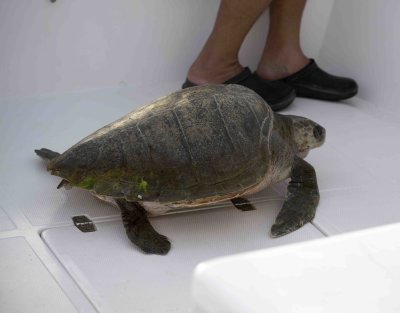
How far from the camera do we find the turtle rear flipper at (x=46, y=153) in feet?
5.33

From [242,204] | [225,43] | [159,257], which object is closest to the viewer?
[159,257]

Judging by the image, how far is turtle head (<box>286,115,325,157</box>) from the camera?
1.72m

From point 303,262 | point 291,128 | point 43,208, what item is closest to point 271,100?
point 291,128

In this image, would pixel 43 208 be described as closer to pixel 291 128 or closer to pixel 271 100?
pixel 291 128

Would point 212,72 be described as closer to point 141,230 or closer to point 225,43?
point 225,43

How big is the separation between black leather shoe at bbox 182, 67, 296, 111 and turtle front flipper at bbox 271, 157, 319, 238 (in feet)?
1.72

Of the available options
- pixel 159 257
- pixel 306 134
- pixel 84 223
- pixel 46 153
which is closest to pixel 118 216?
pixel 84 223

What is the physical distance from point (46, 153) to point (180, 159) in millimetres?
455

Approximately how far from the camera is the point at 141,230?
1380 millimetres

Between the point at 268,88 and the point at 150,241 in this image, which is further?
the point at 268,88

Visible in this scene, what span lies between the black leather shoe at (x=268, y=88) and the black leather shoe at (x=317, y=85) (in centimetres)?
11

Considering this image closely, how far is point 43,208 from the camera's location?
4.83ft

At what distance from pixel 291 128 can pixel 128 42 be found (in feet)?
2.57

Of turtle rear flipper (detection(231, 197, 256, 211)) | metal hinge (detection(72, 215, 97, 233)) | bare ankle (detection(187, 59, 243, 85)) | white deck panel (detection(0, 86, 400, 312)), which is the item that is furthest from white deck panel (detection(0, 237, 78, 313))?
bare ankle (detection(187, 59, 243, 85))
